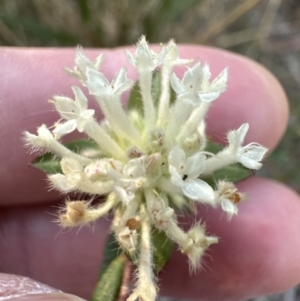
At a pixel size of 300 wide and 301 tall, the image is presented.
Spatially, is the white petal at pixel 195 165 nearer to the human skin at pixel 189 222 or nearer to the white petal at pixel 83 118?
the white petal at pixel 83 118

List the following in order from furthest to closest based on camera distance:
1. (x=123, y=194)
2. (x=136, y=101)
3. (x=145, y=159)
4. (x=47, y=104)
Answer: (x=47, y=104) < (x=136, y=101) < (x=145, y=159) < (x=123, y=194)

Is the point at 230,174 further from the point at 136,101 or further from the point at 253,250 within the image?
the point at 253,250

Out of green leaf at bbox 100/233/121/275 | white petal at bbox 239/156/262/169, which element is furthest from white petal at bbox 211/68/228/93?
green leaf at bbox 100/233/121/275

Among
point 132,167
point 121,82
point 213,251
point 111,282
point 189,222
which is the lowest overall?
point 213,251

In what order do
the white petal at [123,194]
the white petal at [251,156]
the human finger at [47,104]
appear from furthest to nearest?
the human finger at [47,104] → the white petal at [251,156] → the white petal at [123,194]

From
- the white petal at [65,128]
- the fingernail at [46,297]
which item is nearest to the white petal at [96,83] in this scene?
the white petal at [65,128]

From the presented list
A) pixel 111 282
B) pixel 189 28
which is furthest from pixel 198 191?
pixel 189 28

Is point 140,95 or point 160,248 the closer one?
point 160,248

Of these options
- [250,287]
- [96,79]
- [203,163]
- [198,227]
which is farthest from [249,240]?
[96,79]
